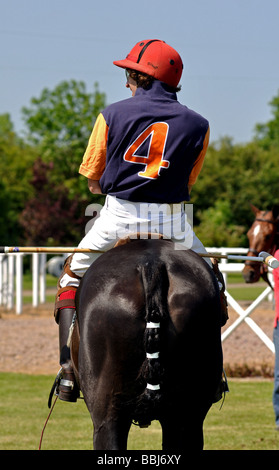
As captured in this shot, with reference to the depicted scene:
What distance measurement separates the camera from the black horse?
12.9 ft

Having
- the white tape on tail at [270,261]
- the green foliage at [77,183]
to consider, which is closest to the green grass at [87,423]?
the white tape on tail at [270,261]

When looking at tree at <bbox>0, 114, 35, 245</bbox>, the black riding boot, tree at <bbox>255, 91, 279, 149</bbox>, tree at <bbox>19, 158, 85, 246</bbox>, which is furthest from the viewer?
tree at <bbox>255, 91, 279, 149</bbox>

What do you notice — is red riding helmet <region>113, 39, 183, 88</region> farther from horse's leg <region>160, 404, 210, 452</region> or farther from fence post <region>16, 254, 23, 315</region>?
fence post <region>16, 254, 23, 315</region>

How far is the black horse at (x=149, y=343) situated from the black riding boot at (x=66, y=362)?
69 centimetres

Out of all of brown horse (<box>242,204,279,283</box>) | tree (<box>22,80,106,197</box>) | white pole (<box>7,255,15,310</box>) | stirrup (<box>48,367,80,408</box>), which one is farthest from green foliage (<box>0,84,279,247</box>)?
stirrup (<box>48,367,80,408</box>)

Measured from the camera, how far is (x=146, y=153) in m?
4.50

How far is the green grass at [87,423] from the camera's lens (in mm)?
8312

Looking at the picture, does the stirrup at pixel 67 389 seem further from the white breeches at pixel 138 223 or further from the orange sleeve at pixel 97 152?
the orange sleeve at pixel 97 152

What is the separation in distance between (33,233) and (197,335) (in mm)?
47236

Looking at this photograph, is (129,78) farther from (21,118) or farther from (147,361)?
(21,118)

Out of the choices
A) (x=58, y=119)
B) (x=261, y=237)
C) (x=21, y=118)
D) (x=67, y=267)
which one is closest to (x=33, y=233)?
(x=58, y=119)

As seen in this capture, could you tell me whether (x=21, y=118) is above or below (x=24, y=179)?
above

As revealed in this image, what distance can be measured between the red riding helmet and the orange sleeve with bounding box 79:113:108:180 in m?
0.39

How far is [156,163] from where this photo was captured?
449 centimetres
